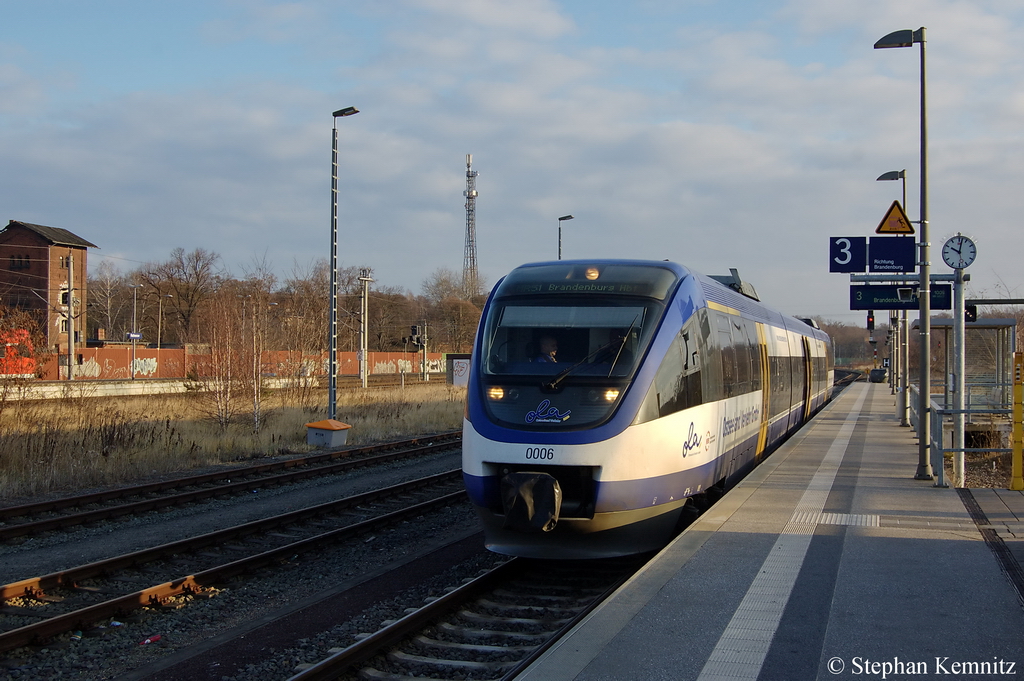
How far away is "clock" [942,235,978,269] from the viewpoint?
500 inches

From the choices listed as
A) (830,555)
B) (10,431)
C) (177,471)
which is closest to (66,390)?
(10,431)

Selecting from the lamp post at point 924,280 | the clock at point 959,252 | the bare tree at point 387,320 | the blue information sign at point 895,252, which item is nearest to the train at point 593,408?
the lamp post at point 924,280

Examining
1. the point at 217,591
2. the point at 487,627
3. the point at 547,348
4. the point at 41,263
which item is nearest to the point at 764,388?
the point at 547,348

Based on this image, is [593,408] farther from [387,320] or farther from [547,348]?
[387,320]

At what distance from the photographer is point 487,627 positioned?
Answer: 695 cm

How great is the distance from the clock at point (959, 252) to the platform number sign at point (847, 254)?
407cm

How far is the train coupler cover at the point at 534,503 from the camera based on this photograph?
25.0 ft

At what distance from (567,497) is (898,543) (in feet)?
10.7

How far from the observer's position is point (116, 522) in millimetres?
11414

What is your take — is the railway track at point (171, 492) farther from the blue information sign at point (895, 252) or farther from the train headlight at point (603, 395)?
the blue information sign at point (895, 252)

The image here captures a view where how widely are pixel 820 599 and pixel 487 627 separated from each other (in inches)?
102

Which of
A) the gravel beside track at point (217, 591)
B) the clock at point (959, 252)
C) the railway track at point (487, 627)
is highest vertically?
the clock at point (959, 252)

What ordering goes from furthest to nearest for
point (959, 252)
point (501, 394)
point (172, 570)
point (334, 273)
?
point (334, 273)
point (959, 252)
point (172, 570)
point (501, 394)

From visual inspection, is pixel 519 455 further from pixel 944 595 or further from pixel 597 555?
pixel 944 595
